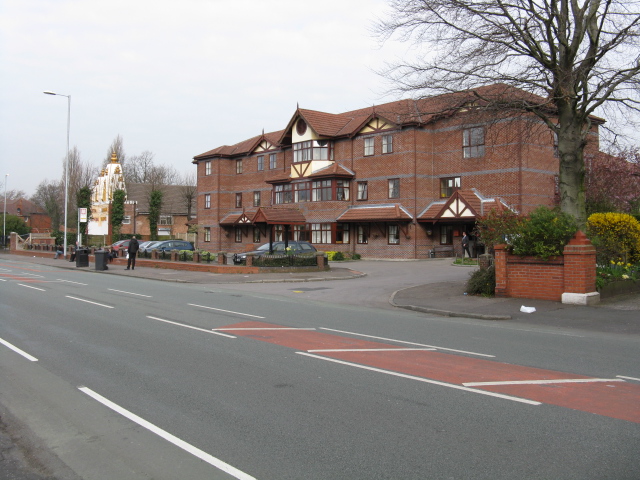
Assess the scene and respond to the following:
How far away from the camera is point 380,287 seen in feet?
68.8

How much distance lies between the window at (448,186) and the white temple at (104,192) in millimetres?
48597

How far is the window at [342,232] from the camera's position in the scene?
137 feet

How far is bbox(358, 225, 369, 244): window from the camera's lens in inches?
1591

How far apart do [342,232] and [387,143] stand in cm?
765

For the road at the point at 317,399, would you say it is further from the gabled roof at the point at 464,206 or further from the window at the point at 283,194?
the window at the point at 283,194

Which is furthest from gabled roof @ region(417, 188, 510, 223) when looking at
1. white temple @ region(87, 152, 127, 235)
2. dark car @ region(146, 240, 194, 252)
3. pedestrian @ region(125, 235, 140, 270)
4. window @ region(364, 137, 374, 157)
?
white temple @ region(87, 152, 127, 235)

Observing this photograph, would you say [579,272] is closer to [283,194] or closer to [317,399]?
[317,399]

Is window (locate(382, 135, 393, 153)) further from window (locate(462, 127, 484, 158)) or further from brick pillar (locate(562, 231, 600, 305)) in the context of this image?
brick pillar (locate(562, 231, 600, 305))

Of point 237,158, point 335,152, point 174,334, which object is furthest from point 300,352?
point 237,158

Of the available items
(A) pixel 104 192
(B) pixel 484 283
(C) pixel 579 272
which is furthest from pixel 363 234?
(A) pixel 104 192

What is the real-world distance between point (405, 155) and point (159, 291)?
2373 cm

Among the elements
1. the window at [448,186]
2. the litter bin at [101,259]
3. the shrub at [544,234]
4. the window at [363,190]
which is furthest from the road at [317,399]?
the window at [363,190]

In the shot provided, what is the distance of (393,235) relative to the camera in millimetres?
38812

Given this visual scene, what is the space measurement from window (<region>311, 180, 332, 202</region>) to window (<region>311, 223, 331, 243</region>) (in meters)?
2.06
